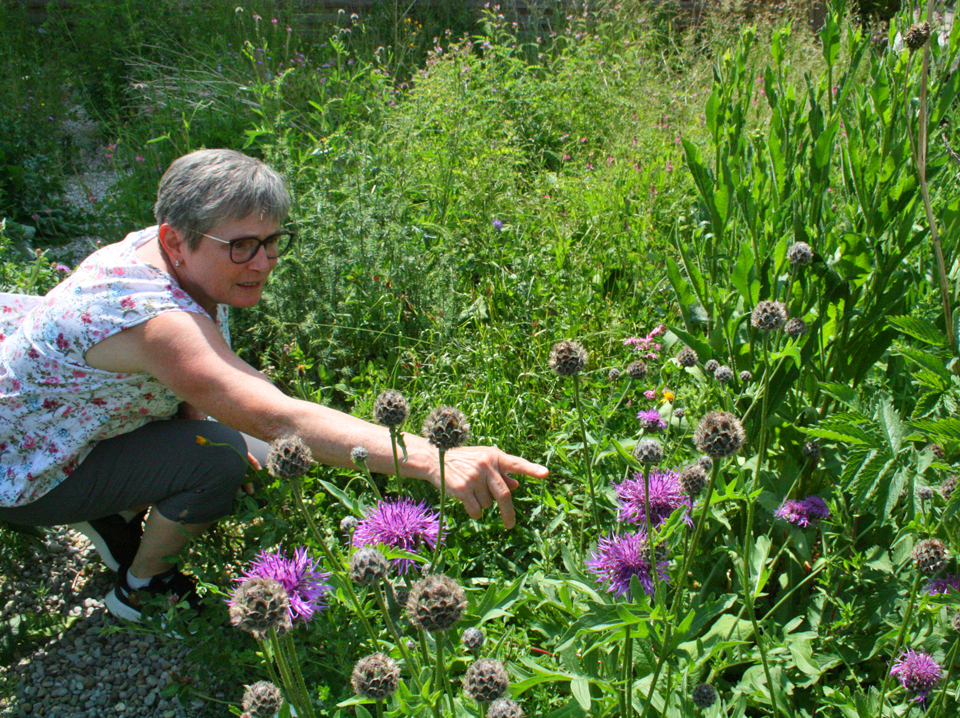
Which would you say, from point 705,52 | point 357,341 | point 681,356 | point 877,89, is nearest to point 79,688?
point 357,341

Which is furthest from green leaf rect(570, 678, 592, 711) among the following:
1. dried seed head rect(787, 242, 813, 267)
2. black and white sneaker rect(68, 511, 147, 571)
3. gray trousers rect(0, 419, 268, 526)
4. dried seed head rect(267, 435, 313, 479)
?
black and white sneaker rect(68, 511, 147, 571)

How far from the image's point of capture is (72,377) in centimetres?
216

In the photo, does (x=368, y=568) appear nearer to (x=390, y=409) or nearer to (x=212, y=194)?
(x=390, y=409)

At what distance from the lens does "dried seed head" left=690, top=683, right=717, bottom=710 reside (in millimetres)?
1434

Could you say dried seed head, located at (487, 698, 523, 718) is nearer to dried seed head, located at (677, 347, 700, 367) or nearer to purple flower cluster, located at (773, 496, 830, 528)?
purple flower cluster, located at (773, 496, 830, 528)

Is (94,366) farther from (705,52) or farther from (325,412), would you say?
(705,52)

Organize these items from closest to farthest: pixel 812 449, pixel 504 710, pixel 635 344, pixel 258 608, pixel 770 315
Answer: pixel 258 608 < pixel 504 710 < pixel 770 315 < pixel 812 449 < pixel 635 344

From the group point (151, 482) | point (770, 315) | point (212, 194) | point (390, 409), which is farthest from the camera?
point (151, 482)

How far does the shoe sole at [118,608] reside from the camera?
2277mm

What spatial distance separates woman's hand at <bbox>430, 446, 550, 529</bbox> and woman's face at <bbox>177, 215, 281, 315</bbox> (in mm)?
905

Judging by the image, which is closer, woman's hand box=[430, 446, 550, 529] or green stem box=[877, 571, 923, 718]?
green stem box=[877, 571, 923, 718]

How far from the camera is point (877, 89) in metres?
1.83

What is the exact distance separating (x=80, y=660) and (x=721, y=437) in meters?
2.06

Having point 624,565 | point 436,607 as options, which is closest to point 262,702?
point 436,607
